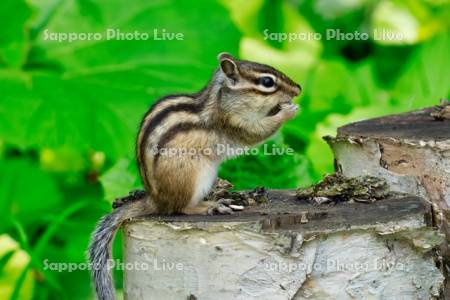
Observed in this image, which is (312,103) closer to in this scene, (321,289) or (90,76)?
(90,76)

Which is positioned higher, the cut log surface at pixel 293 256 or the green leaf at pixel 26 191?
the green leaf at pixel 26 191

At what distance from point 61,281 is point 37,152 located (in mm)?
1181

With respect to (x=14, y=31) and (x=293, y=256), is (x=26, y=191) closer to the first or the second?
(x=14, y=31)

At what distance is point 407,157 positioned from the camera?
2.95 m

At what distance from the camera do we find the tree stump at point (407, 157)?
114 inches

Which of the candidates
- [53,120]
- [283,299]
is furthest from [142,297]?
[53,120]

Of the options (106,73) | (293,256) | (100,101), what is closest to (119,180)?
(100,101)

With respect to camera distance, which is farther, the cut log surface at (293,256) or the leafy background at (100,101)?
the leafy background at (100,101)

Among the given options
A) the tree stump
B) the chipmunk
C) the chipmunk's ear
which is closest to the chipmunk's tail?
the chipmunk

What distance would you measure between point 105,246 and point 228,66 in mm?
603

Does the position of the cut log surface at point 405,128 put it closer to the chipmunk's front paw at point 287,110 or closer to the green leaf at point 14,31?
the chipmunk's front paw at point 287,110

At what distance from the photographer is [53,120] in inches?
178

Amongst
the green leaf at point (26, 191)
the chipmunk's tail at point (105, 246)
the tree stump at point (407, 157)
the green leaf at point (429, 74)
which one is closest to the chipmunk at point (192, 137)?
the chipmunk's tail at point (105, 246)

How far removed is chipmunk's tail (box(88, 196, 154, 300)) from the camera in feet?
8.63
